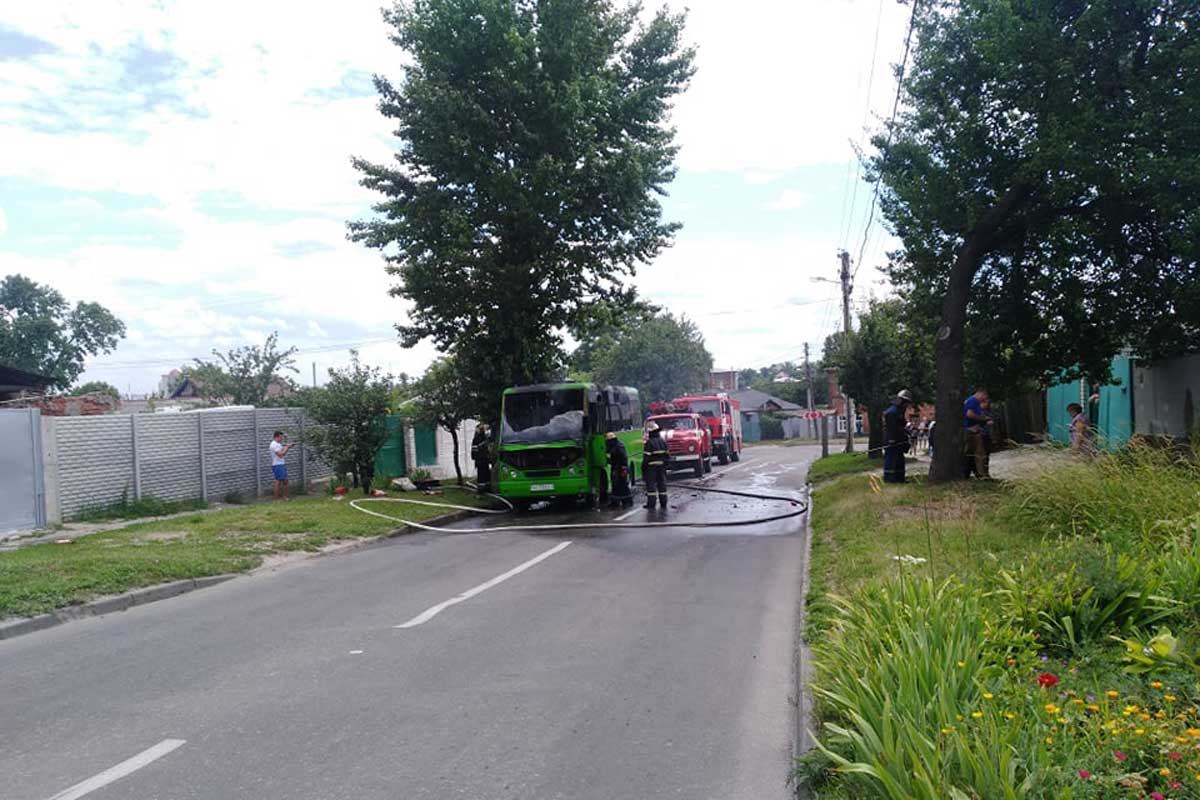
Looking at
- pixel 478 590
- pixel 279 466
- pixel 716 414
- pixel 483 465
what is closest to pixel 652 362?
pixel 716 414

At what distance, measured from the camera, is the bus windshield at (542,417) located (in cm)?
1870

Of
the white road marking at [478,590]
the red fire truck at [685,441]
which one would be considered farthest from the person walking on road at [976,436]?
the red fire truck at [685,441]

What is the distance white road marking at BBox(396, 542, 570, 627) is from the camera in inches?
330

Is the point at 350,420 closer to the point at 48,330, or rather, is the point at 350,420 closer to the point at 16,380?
the point at 16,380

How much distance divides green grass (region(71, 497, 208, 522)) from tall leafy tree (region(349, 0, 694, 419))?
695cm

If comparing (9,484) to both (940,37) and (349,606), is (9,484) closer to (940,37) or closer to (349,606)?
(349,606)

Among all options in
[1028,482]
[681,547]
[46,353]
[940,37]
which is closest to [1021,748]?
[1028,482]

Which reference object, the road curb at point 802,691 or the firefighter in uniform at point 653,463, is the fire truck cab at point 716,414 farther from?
the road curb at point 802,691

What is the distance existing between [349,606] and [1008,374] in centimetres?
1186

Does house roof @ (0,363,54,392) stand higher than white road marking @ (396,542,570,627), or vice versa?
house roof @ (0,363,54,392)

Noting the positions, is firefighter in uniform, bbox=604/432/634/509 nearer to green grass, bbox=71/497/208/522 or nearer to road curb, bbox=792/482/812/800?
green grass, bbox=71/497/208/522

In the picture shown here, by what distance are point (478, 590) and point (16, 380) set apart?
67.3ft

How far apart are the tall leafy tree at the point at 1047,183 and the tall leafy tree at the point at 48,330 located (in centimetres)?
5416

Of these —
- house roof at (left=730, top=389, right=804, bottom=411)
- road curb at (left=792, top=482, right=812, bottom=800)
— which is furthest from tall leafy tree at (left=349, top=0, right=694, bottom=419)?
house roof at (left=730, top=389, right=804, bottom=411)
